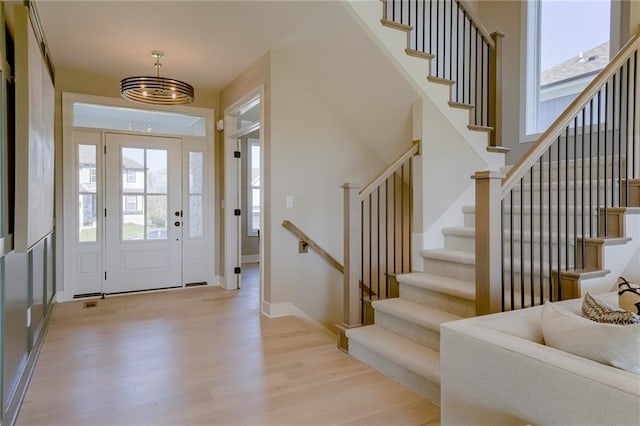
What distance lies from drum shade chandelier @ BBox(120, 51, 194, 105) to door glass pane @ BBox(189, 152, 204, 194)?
1.43 metres

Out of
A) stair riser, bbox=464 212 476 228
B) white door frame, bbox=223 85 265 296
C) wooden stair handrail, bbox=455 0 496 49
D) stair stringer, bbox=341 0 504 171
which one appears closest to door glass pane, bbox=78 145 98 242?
white door frame, bbox=223 85 265 296

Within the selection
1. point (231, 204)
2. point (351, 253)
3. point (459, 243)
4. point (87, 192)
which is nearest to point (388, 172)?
point (351, 253)

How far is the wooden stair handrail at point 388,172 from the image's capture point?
3.25 metres

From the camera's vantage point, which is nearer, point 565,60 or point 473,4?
point 565,60

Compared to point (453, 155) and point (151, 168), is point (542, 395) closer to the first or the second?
point (453, 155)

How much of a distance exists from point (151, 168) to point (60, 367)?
2.99 meters

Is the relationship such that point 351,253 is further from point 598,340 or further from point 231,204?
point 231,204

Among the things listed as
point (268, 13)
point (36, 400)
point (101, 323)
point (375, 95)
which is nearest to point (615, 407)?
point (36, 400)

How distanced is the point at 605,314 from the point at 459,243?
189cm

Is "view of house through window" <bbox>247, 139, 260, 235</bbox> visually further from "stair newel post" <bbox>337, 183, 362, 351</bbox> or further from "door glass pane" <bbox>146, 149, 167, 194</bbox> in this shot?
"stair newel post" <bbox>337, 183, 362, 351</bbox>

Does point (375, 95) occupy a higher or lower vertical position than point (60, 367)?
higher

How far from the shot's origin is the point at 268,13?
3.40 m

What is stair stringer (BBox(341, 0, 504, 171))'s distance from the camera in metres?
3.22

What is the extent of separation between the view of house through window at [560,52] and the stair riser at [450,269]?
7.49 ft
